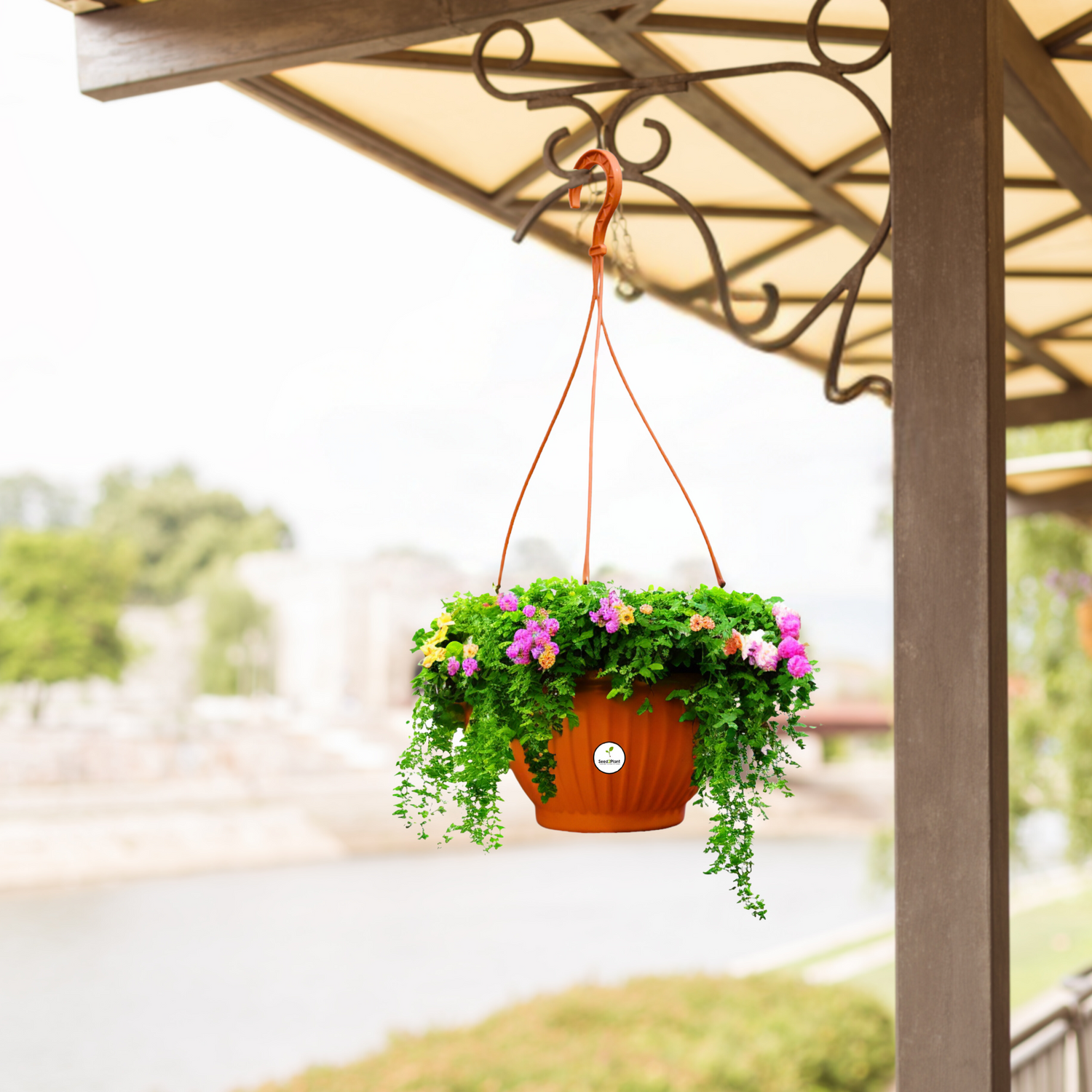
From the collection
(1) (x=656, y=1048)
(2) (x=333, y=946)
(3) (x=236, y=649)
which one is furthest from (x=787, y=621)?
(3) (x=236, y=649)

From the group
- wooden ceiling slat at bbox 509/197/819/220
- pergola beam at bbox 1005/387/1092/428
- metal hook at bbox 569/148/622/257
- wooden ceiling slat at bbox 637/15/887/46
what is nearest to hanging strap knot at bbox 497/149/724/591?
metal hook at bbox 569/148/622/257

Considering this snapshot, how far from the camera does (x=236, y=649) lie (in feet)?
86.9

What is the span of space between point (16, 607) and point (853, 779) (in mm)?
17499

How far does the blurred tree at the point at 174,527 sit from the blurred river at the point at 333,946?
10.4 meters

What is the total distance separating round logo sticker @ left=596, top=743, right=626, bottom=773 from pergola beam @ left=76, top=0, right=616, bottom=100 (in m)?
0.84

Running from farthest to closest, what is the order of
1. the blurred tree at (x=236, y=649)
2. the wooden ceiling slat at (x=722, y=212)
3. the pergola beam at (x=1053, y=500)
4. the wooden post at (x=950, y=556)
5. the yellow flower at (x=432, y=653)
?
1. the blurred tree at (x=236, y=649)
2. the pergola beam at (x=1053, y=500)
3. the wooden ceiling slat at (x=722, y=212)
4. the yellow flower at (x=432, y=653)
5. the wooden post at (x=950, y=556)

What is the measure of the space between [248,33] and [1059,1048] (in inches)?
92.5

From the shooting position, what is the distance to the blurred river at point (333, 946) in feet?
46.7

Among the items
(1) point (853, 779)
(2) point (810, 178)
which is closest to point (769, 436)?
(1) point (853, 779)

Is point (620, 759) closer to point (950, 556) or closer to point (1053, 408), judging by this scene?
point (950, 556)

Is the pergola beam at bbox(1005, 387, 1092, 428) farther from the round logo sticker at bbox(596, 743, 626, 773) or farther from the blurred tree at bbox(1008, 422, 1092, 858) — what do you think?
the blurred tree at bbox(1008, 422, 1092, 858)

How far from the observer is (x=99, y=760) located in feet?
65.4

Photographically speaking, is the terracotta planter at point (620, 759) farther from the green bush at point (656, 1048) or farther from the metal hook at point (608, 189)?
the green bush at point (656, 1048)

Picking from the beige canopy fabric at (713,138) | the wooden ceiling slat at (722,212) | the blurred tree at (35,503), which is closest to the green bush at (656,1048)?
the beige canopy fabric at (713,138)
